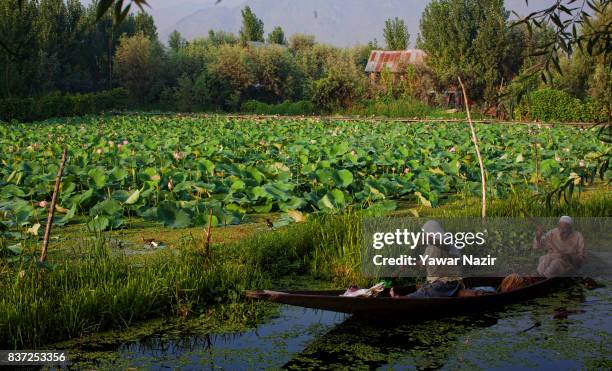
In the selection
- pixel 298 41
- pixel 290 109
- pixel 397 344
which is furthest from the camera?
pixel 298 41

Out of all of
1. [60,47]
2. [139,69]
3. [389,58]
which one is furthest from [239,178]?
[389,58]

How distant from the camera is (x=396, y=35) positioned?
56469mm

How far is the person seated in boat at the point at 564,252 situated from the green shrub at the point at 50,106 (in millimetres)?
22981

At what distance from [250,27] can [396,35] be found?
12.5 meters

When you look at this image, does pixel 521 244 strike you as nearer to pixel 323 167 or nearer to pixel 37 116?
pixel 323 167

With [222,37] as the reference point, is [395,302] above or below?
below

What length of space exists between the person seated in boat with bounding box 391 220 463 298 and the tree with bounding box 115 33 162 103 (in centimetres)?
3684

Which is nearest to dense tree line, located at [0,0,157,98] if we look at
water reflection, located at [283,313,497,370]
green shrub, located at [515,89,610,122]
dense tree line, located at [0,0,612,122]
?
dense tree line, located at [0,0,612,122]

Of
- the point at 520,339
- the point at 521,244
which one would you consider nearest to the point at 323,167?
the point at 521,244

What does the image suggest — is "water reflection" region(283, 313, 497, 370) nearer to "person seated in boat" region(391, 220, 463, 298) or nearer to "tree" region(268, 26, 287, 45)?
"person seated in boat" region(391, 220, 463, 298)

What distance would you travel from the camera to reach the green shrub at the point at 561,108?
25.8 meters

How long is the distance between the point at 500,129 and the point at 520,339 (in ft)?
47.9

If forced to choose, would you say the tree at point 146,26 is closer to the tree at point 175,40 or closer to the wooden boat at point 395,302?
the tree at point 175,40

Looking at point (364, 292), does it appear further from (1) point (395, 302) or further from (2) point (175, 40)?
(2) point (175, 40)
